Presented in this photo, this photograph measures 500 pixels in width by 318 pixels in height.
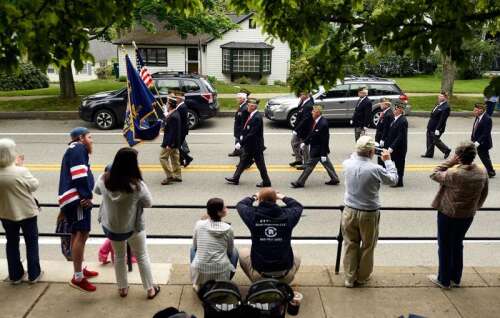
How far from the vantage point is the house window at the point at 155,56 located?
38.7m

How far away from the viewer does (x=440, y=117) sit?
13.1 meters

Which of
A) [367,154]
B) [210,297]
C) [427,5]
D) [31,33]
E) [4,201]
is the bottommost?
[210,297]

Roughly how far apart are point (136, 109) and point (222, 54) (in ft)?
93.2

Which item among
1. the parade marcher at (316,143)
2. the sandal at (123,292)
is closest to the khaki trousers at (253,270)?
the sandal at (123,292)

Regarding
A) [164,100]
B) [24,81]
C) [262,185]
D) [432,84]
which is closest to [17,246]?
[262,185]

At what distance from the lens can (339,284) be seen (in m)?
5.97

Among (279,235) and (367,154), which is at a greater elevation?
(367,154)

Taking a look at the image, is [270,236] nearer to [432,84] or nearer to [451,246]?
[451,246]

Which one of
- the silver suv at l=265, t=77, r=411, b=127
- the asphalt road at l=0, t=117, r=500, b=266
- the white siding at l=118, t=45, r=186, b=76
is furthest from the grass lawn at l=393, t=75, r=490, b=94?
the white siding at l=118, t=45, r=186, b=76

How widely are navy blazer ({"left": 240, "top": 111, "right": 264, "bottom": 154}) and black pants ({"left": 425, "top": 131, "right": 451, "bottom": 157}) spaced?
5.16 meters

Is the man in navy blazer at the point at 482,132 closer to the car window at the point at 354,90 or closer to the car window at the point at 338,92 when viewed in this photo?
the car window at the point at 354,90

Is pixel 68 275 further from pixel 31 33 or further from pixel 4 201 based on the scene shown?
pixel 31 33

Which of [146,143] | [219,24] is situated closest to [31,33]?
[146,143]

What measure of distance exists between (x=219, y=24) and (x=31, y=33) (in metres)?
19.2
